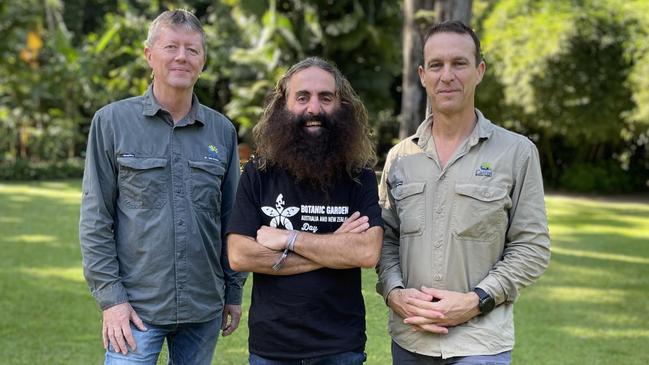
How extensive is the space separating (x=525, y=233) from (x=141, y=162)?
1.52 metres

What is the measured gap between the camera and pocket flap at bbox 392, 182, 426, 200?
299 centimetres

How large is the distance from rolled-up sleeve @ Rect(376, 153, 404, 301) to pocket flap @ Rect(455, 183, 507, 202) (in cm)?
35

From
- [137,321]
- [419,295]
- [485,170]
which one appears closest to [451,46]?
[485,170]

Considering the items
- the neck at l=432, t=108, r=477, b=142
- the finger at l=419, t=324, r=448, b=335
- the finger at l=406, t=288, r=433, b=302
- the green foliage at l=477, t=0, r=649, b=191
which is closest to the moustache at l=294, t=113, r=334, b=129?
the neck at l=432, t=108, r=477, b=142

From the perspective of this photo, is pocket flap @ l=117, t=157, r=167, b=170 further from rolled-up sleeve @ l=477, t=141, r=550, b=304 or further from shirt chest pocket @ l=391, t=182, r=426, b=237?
rolled-up sleeve @ l=477, t=141, r=550, b=304

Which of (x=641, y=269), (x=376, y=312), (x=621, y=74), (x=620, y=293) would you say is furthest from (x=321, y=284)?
(x=621, y=74)

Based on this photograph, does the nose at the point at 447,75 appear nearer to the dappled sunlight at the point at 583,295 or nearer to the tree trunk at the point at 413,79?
the tree trunk at the point at 413,79

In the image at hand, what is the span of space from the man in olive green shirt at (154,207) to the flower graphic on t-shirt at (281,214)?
45 centimetres

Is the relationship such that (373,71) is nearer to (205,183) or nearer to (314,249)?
(205,183)

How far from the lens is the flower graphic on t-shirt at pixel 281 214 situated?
2893 mm

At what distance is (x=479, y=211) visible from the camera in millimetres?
2893

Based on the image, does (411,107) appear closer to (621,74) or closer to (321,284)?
(321,284)

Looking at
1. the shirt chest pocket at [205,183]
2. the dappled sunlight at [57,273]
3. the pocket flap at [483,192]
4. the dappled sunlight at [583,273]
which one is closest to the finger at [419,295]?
the pocket flap at [483,192]

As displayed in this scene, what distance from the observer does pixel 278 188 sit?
2924 mm
